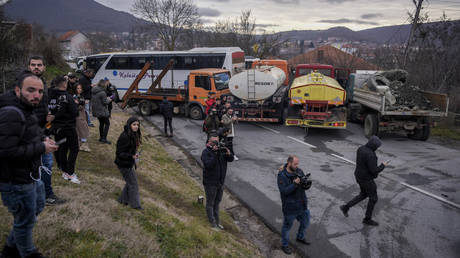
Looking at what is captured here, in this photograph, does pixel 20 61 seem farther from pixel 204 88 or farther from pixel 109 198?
pixel 109 198

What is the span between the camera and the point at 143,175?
23.7 feet

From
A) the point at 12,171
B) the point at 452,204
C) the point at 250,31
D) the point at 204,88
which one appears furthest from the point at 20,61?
the point at 250,31

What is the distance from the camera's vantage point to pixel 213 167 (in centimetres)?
511

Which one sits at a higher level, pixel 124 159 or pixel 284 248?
pixel 124 159

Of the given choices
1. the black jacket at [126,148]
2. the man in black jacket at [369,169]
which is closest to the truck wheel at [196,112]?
the man in black jacket at [369,169]

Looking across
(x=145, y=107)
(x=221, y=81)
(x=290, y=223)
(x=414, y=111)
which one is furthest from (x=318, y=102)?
(x=145, y=107)

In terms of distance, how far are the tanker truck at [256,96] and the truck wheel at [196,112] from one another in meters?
2.10

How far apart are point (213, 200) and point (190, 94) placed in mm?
10739

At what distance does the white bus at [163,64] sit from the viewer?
1942 cm

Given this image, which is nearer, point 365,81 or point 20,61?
point 365,81

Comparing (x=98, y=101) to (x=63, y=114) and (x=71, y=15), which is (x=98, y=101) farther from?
(x=71, y=15)

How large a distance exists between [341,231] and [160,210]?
330cm

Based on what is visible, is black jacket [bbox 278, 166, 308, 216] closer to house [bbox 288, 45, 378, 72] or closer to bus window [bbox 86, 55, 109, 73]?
house [bbox 288, 45, 378, 72]

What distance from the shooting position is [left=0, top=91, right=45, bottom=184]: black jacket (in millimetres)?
2732
